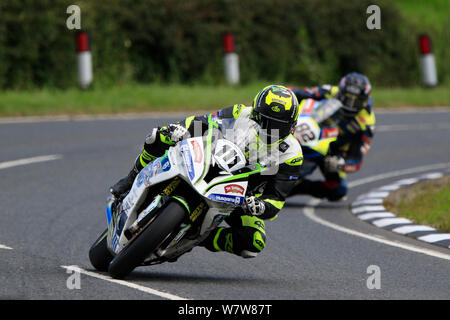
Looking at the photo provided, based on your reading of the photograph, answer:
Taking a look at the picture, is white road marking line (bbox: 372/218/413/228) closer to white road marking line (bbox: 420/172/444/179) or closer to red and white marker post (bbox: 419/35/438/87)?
white road marking line (bbox: 420/172/444/179)

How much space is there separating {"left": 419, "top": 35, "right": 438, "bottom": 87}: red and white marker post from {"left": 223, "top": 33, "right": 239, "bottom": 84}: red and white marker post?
17.3 feet

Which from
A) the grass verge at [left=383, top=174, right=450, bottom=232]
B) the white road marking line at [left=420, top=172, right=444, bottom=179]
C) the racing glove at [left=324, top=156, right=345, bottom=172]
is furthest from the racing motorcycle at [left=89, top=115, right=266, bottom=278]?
the white road marking line at [left=420, top=172, right=444, bottom=179]

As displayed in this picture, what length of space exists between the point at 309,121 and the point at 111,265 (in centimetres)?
533

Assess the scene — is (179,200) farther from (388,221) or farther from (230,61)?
(230,61)

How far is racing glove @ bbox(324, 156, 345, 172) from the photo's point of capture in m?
12.1

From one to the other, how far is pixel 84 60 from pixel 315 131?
935cm

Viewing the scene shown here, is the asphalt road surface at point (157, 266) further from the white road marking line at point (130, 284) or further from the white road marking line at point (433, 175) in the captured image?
the white road marking line at point (433, 175)

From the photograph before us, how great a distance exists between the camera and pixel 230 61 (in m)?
22.6

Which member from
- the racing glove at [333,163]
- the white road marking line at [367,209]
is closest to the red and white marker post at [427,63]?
the racing glove at [333,163]
